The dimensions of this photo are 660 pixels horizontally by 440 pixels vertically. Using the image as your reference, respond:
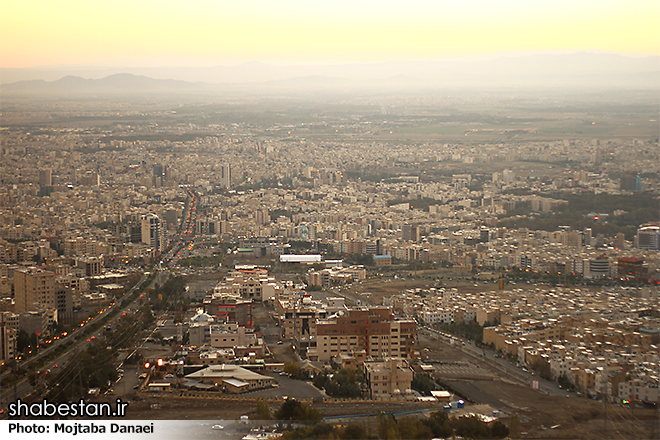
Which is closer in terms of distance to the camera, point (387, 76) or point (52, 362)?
point (52, 362)

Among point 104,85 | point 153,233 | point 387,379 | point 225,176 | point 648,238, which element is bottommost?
point 153,233

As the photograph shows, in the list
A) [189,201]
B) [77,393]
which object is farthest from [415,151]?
[77,393]

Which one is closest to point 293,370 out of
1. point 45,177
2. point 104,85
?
point 45,177

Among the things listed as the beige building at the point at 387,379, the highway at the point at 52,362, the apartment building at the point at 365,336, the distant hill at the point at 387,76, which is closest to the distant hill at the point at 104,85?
the distant hill at the point at 387,76

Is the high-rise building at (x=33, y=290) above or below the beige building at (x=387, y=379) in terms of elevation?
above

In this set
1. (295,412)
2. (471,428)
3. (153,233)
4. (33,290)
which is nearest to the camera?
(471,428)

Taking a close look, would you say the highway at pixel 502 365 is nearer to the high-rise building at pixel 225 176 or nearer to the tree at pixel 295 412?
the tree at pixel 295 412

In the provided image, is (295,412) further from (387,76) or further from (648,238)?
(387,76)
